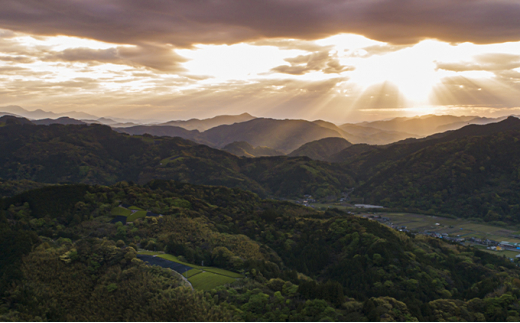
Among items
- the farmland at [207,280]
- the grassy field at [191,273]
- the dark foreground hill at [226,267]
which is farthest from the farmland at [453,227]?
the grassy field at [191,273]

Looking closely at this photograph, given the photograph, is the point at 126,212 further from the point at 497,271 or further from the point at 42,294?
the point at 497,271

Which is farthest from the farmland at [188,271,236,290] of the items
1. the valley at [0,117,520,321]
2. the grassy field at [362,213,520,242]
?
the grassy field at [362,213,520,242]

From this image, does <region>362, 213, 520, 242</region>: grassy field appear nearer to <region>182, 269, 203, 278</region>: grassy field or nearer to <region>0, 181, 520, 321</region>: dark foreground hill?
<region>0, 181, 520, 321</region>: dark foreground hill

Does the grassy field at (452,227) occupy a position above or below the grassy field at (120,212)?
below

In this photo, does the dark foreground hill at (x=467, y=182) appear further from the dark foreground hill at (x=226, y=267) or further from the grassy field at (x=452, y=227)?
the dark foreground hill at (x=226, y=267)

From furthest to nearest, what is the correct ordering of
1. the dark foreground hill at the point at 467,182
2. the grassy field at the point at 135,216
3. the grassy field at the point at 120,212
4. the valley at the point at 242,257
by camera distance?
the dark foreground hill at the point at 467,182, the grassy field at the point at 120,212, the grassy field at the point at 135,216, the valley at the point at 242,257

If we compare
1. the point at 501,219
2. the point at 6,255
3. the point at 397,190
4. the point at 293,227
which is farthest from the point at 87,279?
the point at 397,190

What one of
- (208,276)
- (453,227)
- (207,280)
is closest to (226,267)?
(208,276)

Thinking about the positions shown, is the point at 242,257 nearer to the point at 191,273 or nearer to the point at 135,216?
the point at 191,273
